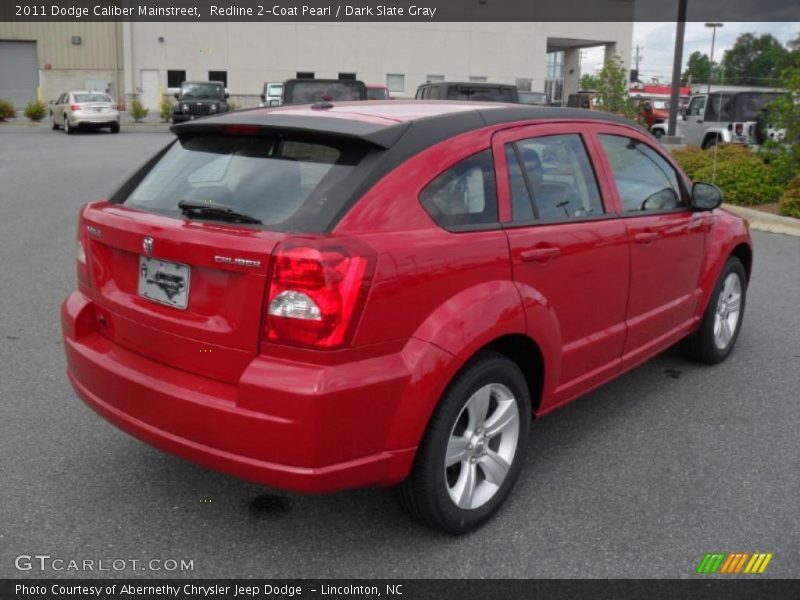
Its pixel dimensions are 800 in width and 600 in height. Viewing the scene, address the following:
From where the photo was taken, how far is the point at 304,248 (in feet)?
9.12

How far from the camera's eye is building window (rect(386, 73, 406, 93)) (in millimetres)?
53844

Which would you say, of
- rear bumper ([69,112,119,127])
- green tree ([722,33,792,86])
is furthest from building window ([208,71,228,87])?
green tree ([722,33,792,86])

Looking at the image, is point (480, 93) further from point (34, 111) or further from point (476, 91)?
point (34, 111)

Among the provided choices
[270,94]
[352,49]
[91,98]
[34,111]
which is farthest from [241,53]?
[91,98]

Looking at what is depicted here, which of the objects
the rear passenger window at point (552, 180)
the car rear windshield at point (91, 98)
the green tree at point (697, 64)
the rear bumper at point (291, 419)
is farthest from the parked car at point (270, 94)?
the green tree at point (697, 64)

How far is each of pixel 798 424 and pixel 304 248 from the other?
10.5ft

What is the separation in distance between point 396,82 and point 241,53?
10.1 m

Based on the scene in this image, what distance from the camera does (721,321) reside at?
219 inches

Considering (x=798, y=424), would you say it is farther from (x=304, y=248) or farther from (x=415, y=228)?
(x=304, y=248)

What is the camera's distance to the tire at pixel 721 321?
5344 mm

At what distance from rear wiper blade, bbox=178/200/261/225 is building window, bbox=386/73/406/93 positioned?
52283mm

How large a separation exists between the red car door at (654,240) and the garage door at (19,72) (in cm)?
5538

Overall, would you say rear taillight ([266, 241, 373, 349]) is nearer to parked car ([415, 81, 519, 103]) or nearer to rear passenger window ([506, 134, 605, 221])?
rear passenger window ([506, 134, 605, 221])

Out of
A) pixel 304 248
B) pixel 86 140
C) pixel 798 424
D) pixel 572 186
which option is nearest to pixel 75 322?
pixel 304 248
